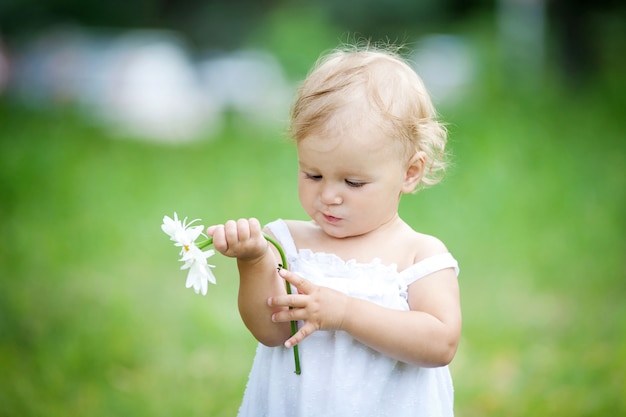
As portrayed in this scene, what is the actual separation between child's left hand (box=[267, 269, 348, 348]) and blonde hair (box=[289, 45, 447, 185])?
A: 37 cm

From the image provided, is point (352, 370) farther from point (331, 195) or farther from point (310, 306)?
point (331, 195)

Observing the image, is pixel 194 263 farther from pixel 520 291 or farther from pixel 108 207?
pixel 108 207

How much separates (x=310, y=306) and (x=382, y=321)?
0.17m

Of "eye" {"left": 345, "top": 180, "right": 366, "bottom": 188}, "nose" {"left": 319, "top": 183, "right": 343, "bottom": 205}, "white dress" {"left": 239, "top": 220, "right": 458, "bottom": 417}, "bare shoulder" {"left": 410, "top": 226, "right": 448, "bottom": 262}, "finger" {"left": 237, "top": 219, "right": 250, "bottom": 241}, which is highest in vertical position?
"eye" {"left": 345, "top": 180, "right": 366, "bottom": 188}

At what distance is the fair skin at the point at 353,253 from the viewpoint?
1.99 metres

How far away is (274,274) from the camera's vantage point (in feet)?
6.87

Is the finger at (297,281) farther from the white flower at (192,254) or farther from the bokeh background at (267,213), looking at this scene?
the bokeh background at (267,213)

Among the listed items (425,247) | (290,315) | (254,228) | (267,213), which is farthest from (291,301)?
(267,213)

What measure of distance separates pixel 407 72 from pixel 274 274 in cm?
60

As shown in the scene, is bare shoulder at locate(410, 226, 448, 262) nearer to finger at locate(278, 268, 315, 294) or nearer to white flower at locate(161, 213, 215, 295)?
finger at locate(278, 268, 315, 294)

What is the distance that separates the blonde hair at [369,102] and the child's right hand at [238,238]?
0.30 metres

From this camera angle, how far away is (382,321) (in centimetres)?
201

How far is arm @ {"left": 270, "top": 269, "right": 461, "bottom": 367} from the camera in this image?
1986 mm

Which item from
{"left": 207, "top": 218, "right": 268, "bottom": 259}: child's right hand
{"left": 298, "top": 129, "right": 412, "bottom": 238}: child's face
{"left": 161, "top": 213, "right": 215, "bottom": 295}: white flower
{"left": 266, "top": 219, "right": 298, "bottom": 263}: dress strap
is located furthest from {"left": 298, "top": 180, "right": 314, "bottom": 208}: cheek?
{"left": 161, "top": 213, "right": 215, "bottom": 295}: white flower
